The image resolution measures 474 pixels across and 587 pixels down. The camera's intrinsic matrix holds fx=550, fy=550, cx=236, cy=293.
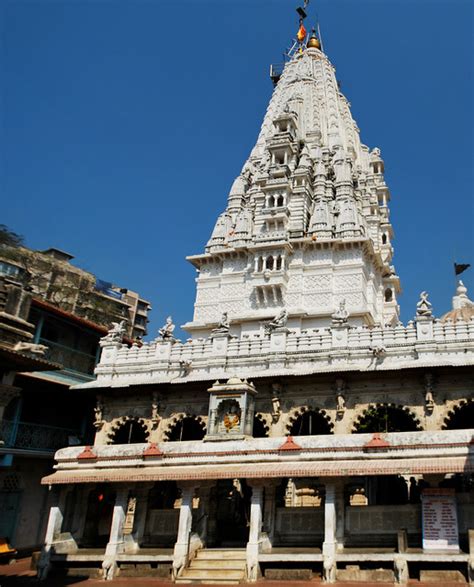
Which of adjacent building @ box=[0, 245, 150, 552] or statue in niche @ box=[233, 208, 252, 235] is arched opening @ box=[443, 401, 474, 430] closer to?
adjacent building @ box=[0, 245, 150, 552]

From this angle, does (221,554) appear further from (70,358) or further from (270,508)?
(70,358)

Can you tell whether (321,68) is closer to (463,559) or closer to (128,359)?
(128,359)

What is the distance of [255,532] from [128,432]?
10724mm

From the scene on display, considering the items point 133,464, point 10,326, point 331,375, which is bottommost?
point 133,464

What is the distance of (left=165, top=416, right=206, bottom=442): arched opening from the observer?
2359 cm

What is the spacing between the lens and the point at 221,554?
17141 millimetres

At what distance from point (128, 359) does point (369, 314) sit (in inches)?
601

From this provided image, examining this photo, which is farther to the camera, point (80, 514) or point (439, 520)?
point (80, 514)

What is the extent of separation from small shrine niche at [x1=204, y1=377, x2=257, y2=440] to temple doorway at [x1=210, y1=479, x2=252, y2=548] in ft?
6.06

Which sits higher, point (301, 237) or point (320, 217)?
point (320, 217)

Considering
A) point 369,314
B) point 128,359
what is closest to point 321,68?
point 369,314

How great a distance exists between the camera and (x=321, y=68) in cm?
5031

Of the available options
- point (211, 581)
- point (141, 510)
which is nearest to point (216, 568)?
point (211, 581)

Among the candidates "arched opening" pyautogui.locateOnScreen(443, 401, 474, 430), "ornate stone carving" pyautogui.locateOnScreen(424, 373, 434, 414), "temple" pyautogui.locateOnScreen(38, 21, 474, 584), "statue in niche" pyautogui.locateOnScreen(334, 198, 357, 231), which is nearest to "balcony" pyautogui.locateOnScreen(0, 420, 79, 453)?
"temple" pyautogui.locateOnScreen(38, 21, 474, 584)
